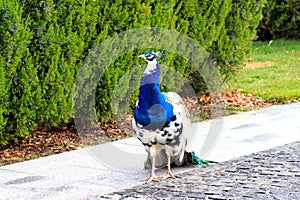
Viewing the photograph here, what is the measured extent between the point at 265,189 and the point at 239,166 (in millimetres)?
794

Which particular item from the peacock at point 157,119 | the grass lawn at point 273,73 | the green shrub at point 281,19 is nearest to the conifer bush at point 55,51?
the peacock at point 157,119

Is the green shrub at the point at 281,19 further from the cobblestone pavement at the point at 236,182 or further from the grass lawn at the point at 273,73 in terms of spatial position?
the cobblestone pavement at the point at 236,182

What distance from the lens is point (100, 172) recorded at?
580 cm

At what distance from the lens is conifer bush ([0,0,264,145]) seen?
6.43 meters

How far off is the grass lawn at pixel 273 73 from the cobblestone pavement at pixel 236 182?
3.67 metres

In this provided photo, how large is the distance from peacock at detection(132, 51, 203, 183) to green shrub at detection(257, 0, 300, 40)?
36.1ft

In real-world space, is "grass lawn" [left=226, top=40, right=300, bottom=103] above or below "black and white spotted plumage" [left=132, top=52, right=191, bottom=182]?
above

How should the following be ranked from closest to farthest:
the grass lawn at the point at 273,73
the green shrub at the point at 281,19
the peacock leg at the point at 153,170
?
the peacock leg at the point at 153,170, the grass lawn at the point at 273,73, the green shrub at the point at 281,19

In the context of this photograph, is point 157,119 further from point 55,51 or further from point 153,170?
point 55,51

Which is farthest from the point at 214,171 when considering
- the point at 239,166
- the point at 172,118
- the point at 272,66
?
the point at 272,66

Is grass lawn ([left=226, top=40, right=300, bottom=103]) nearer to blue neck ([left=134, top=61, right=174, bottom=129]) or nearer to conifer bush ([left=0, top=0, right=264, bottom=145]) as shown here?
conifer bush ([left=0, top=0, right=264, bottom=145])

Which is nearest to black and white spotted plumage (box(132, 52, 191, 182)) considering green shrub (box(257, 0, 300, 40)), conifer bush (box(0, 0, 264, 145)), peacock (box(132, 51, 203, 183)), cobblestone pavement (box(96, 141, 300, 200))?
peacock (box(132, 51, 203, 183))

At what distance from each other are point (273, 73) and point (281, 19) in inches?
178

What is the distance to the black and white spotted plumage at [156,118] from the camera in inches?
207
